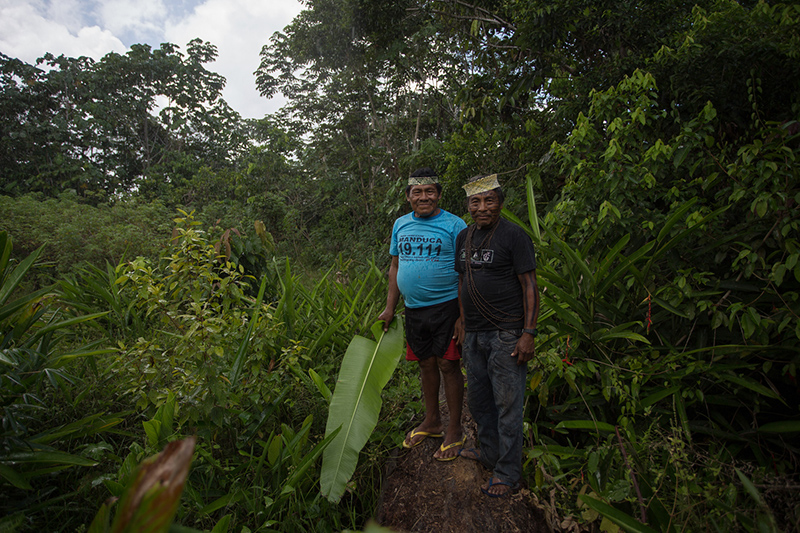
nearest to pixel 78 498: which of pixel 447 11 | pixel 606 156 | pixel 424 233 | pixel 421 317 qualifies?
pixel 421 317

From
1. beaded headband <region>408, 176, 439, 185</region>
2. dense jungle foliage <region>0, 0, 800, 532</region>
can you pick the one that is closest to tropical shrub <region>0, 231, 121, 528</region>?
dense jungle foliage <region>0, 0, 800, 532</region>

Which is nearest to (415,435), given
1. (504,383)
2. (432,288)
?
(504,383)

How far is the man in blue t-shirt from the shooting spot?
99.1 inches

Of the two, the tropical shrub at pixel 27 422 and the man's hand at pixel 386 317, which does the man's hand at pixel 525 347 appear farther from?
the tropical shrub at pixel 27 422

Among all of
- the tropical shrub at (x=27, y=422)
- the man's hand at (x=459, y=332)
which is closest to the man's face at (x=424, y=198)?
the man's hand at (x=459, y=332)

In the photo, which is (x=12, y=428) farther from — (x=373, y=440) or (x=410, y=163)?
(x=410, y=163)

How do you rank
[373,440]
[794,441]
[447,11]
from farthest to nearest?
1. [447,11]
2. [373,440]
3. [794,441]

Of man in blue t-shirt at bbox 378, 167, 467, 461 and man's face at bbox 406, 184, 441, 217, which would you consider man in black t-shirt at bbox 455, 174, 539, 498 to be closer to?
man in blue t-shirt at bbox 378, 167, 467, 461

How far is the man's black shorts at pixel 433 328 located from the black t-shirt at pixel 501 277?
0.86 ft

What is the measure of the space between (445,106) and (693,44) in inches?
240

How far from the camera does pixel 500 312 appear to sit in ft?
7.22

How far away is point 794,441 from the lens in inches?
87.8

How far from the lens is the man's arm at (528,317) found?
2125 millimetres

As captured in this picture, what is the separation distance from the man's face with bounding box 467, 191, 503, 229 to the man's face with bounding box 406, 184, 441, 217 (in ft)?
1.09
